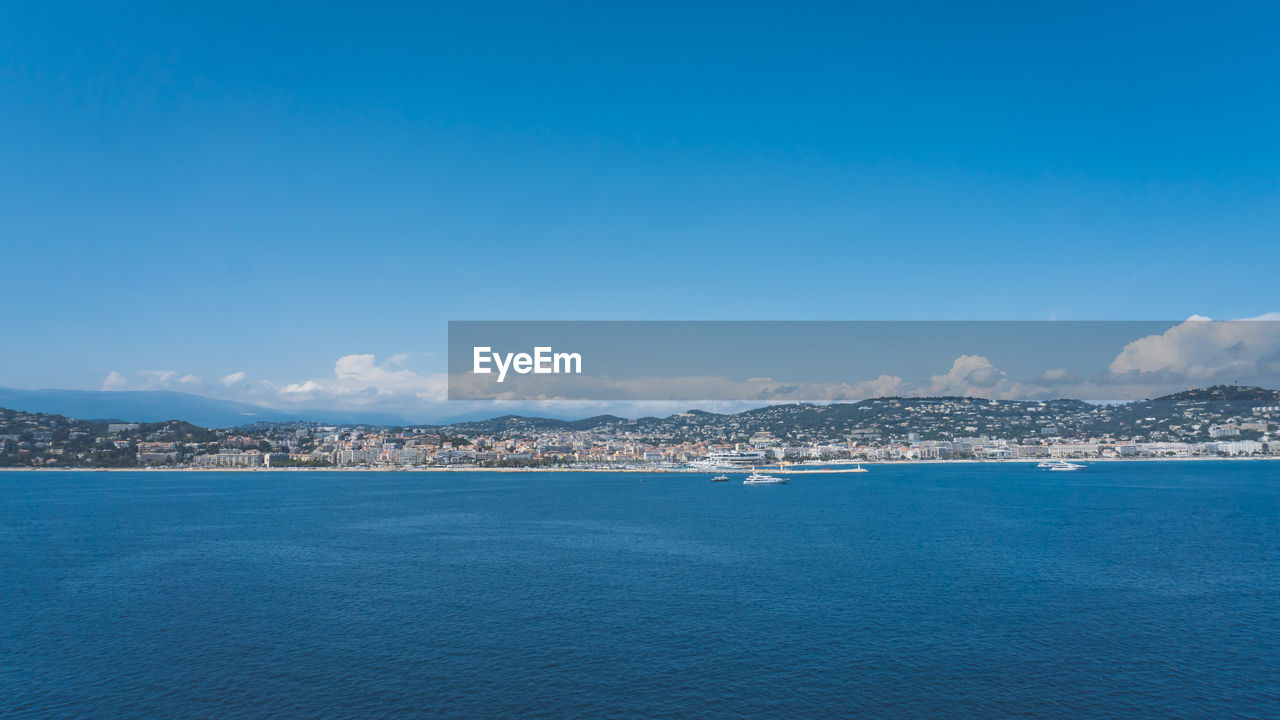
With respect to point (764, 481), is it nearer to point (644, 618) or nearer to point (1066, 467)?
point (1066, 467)

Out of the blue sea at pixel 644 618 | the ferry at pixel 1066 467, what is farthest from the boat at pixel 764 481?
the ferry at pixel 1066 467

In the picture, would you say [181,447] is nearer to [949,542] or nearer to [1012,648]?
[949,542]

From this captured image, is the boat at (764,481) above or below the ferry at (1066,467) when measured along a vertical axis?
above

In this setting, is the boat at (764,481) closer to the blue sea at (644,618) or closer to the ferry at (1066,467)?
the blue sea at (644,618)

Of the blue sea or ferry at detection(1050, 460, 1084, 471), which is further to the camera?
ferry at detection(1050, 460, 1084, 471)

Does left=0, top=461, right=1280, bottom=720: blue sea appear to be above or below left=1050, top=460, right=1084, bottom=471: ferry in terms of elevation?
above

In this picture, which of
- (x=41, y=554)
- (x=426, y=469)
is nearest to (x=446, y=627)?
(x=41, y=554)

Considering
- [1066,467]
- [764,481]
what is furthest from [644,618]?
[1066,467]

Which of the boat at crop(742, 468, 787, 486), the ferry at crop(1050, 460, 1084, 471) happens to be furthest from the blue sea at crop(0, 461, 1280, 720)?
the ferry at crop(1050, 460, 1084, 471)

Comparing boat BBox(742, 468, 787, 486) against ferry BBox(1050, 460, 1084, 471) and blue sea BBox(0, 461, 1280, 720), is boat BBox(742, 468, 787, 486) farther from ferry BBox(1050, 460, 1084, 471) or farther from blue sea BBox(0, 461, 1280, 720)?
ferry BBox(1050, 460, 1084, 471)
